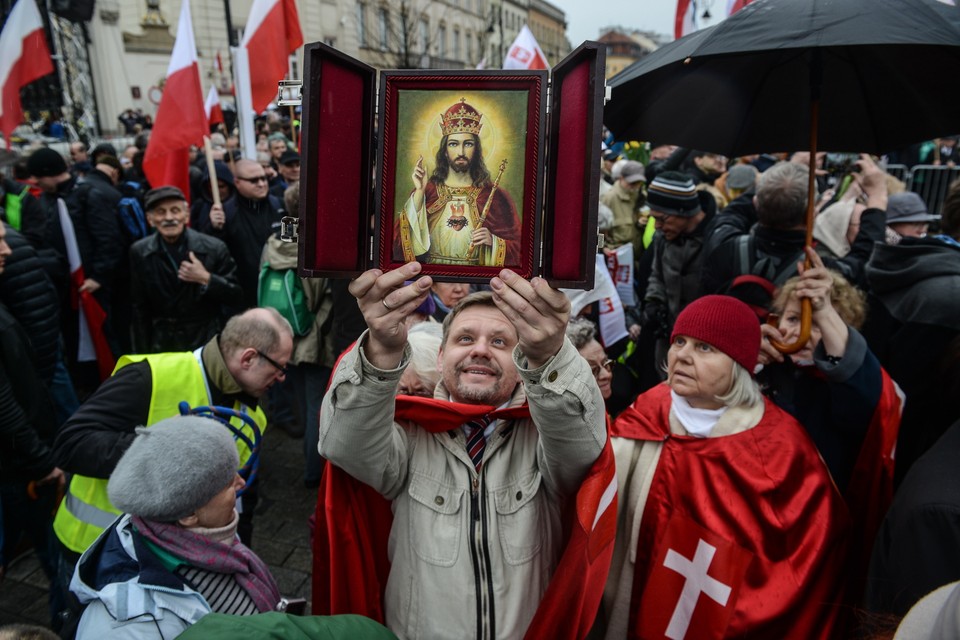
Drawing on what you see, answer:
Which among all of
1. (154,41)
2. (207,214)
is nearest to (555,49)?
(154,41)

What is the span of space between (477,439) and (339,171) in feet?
2.97

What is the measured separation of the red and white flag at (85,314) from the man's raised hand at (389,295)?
486cm

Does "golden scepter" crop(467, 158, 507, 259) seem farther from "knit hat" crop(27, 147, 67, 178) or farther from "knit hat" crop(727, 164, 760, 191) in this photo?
"knit hat" crop(27, 147, 67, 178)

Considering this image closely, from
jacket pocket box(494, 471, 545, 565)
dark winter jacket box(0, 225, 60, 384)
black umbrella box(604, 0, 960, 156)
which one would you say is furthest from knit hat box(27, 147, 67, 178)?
jacket pocket box(494, 471, 545, 565)

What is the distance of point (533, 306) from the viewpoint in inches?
56.3

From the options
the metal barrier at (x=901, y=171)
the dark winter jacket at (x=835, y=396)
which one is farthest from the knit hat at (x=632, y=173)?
the metal barrier at (x=901, y=171)

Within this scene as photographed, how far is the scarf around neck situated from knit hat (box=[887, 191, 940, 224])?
4.47 metres

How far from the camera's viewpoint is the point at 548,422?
1.60 metres

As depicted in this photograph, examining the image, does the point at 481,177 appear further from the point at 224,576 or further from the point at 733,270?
the point at 733,270

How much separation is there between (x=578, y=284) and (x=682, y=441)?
1.08 meters

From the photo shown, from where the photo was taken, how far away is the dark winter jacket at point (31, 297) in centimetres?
367

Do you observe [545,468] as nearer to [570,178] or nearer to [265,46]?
[570,178]

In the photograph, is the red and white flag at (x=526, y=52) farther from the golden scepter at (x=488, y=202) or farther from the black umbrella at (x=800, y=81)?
the golden scepter at (x=488, y=202)

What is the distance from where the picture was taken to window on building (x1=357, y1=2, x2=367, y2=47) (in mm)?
37781
